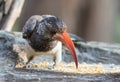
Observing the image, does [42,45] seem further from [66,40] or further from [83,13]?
[83,13]

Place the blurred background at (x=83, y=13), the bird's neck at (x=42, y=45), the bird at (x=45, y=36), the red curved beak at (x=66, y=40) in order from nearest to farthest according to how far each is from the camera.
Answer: the red curved beak at (x=66, y=40) → the bird at (x=45, y=36) → the bird's neck at (x=42, y=45) → the blurred background at (x=83, y=13)

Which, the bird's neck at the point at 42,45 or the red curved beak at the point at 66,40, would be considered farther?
the bird's neck at the point at 42,45

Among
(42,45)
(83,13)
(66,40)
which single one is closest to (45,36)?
(42,45)

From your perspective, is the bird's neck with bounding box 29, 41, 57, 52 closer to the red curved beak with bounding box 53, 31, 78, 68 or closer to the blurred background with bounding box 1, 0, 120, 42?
the red curved beak with bounding box 53, 31, 78, 68

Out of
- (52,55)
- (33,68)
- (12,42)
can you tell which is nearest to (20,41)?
(12,42)

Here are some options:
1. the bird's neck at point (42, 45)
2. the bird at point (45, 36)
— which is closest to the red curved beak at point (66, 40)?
the bird at point (45, 36)

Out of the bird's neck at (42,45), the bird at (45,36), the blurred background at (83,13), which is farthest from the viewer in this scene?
the blurred background at (83,13)

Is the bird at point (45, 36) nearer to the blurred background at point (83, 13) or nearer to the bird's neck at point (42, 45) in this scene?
the bird's neck at point (42, 45)

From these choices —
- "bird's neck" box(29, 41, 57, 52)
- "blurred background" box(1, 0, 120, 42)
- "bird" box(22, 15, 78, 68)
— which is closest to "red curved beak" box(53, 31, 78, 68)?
"bird" box(22, 15, 78, 68)
